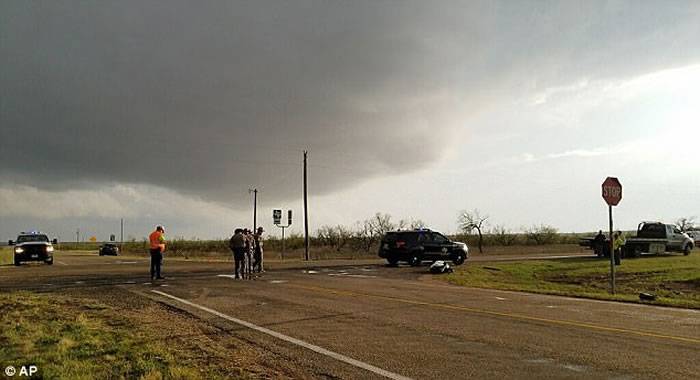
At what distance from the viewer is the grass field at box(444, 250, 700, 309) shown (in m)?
22.8

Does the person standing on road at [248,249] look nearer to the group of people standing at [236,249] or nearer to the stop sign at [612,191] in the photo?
the group of people standing at [236,249]

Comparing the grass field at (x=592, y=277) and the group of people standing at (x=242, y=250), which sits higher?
the group of people standing at (x=242, y=250)

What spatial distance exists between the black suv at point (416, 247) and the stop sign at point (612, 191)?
13.1 m

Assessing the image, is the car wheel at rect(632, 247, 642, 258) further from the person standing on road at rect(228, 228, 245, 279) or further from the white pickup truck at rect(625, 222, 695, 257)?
the person standing on road at rect(228, 228, 245, 279)

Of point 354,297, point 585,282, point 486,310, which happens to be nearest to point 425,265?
point 585,282

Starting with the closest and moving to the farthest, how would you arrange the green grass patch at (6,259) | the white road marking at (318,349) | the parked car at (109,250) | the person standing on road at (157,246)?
the white road marking at (318,349) → the person standing on road at (157,246) → the green grass patch at (6,259) → the parked car at (109,250)

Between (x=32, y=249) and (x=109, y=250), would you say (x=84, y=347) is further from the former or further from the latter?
(x=109, y=250)

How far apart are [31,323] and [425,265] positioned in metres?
22.4

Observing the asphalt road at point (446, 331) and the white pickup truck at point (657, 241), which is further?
the white pickup truck at point (657, 241)

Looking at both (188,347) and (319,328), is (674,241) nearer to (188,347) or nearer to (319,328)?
(319,328)

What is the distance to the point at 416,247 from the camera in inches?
1179

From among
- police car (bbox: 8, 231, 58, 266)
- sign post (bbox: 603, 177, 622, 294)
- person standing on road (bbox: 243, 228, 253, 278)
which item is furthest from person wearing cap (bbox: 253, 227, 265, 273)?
police car (bbox: 8, 231, 58, 266)

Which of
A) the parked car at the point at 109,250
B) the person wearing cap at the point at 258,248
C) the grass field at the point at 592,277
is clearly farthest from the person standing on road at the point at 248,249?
the parked car at the point at 109,250

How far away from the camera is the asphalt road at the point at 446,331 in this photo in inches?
289
